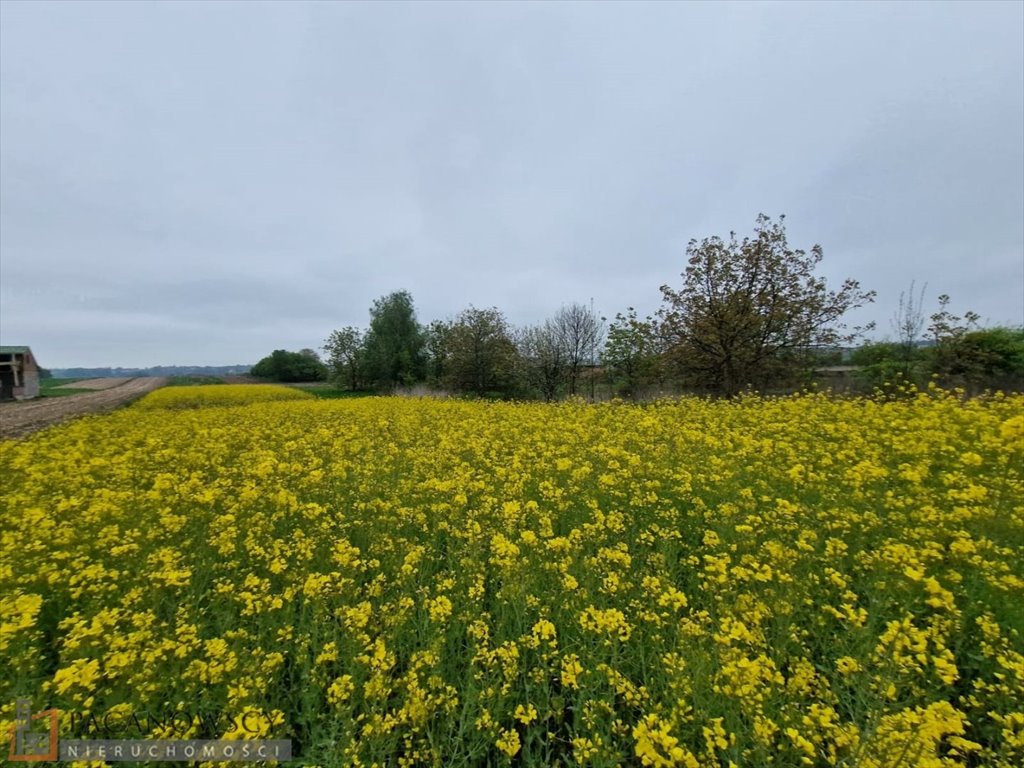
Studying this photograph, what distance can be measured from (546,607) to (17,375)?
50529mm

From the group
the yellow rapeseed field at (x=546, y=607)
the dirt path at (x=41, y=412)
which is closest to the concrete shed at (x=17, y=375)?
the dirt path at (x=41, y=412)

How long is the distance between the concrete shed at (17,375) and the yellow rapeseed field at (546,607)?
4164 cm

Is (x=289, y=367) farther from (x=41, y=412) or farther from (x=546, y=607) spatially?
(x=546, y=607)

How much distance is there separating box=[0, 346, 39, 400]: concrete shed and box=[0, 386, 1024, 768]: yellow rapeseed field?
4164 cm

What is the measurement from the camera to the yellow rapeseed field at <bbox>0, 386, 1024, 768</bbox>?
2.12 metres

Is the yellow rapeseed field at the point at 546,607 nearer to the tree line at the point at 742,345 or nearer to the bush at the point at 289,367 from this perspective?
the tree line at the point at 742,345

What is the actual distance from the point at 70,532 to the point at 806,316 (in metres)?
20.6

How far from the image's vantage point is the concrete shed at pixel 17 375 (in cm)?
3262

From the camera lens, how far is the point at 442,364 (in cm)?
3297

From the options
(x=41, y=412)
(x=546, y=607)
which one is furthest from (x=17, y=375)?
(x=546, y=607)

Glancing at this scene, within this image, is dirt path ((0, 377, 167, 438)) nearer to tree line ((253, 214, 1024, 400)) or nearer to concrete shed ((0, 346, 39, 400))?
concrete shed ((0, 346, 39, 400))

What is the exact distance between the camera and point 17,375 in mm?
33469

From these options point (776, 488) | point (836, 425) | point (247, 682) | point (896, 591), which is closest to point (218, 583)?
point (247, 682)

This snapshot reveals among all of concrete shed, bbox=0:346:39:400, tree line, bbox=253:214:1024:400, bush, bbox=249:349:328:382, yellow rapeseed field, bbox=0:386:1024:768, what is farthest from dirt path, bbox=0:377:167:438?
bush, bbox=249:349:328:382
